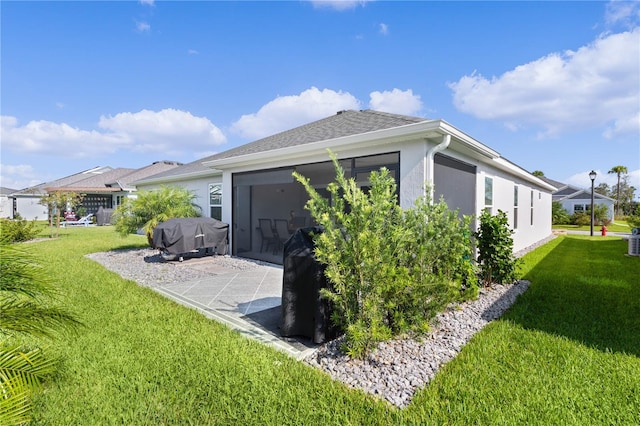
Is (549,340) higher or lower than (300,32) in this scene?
lower

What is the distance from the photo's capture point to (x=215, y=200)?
11.6 metres

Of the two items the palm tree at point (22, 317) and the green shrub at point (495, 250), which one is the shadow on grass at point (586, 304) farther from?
the palm tree at point (22, 317)

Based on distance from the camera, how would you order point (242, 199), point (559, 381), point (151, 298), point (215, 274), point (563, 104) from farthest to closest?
point (563, 104) → point (242, 199) → point (215, 274) → point (151, 298) → point (559, 381)

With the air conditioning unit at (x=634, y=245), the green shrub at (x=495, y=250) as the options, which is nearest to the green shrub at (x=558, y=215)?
the air conditioning unit at (x=634, y=245)

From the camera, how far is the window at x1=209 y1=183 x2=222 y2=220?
1128 cm

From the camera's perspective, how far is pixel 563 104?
48.7ft

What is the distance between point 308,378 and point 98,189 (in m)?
27.7

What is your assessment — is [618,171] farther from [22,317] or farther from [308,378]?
[22,317]

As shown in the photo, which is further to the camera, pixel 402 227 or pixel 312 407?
pixel 402 227

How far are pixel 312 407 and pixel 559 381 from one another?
2.25m

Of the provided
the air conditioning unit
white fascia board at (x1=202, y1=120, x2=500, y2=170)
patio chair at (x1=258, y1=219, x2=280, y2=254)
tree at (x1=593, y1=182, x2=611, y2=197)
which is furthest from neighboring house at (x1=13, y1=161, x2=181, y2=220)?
tree at (x1=593, y1=182, x2=611, y2=197)

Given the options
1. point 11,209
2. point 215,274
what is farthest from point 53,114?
point 11,209

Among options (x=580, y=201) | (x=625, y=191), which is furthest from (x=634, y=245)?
(x=625, y=191)

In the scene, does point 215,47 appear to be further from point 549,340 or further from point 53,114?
point 549,340
